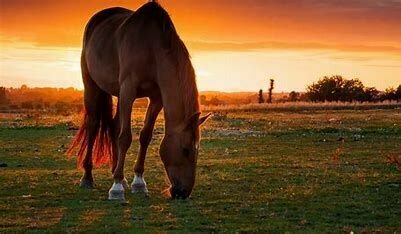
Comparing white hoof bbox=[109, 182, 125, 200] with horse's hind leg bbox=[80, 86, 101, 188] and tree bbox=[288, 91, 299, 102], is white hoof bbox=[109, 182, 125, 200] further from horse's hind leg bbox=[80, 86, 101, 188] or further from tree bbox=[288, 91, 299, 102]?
tree bbox=[288, 91, 299, 102]

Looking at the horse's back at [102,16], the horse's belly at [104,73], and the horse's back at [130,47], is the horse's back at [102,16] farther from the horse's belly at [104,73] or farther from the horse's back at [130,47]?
the horse's belly at [104,73]

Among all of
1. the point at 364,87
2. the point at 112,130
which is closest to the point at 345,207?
the point at 112,130

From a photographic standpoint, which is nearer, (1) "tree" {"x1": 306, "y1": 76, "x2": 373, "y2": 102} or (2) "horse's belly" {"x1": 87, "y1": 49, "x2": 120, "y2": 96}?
(2) "horse's belly" {"x1": 87, "y1": 49, "x2": 120, "y2": 96}

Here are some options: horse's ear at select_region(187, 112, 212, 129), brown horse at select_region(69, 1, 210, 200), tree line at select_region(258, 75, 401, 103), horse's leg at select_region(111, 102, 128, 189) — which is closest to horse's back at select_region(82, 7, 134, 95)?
brown horse at select_region(69, 1, 210, 200)

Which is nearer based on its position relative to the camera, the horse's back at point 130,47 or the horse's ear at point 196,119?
the horse's ear at point 196,119

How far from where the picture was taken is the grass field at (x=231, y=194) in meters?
7.56

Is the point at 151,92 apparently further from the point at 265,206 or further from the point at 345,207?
the point at 345,207

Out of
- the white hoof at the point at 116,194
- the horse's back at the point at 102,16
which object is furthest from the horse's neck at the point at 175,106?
the horse's back at the point at 102,16

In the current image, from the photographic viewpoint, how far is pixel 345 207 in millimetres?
8680

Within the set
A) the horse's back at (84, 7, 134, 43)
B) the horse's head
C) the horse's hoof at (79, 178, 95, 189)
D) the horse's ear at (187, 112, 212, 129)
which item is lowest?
the horse's hoof at (79, 178, 95, 189)

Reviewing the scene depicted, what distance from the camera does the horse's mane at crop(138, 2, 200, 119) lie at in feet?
29.9

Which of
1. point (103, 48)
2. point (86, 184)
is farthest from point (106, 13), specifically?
point (86, 184)

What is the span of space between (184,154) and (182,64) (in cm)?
132

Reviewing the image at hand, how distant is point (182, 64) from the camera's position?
30.3 ft
